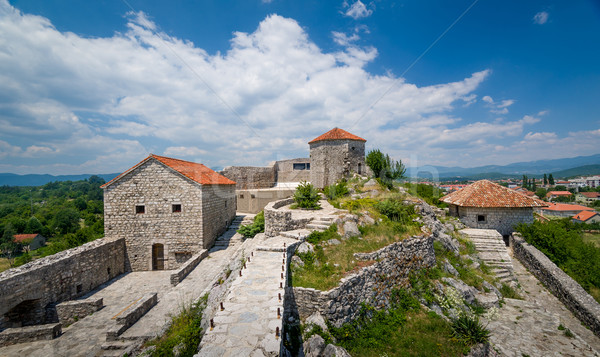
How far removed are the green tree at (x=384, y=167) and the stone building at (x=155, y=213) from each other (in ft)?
39.8

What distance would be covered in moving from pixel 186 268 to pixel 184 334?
548 cm

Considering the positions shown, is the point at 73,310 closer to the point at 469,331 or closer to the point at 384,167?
the point at 469,331

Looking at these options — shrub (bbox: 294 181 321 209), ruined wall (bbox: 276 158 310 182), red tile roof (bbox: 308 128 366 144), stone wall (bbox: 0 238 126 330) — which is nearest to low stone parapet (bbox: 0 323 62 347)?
stone wall (bbox: 0 238 126 330)

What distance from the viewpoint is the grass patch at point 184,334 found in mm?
6002

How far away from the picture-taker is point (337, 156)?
21.7 meters

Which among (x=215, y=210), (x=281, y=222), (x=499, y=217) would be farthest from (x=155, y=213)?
(x=499, y=217)

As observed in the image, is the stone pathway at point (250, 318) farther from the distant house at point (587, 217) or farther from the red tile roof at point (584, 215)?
the red tile roof at point (584, 215)

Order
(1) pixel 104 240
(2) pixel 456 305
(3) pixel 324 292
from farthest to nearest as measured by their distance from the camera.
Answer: (1) pixel 104 240
(2) pixel 456 305
(3) pixel 324 292

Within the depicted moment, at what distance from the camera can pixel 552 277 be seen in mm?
11320

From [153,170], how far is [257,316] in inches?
460

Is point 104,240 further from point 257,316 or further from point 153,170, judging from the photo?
point 257,316

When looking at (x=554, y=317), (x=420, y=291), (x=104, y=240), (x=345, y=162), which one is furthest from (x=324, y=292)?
(x=345, y=162)

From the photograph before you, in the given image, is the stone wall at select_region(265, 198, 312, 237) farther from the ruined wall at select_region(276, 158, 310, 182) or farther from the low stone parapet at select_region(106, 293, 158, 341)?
the ruined wall at select_region(276, 158, 310, 182)

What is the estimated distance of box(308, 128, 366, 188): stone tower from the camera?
845 inches
